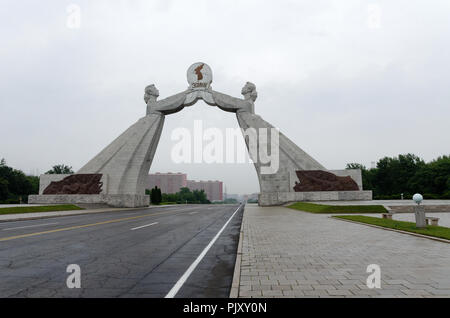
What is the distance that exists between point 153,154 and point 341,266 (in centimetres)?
3814

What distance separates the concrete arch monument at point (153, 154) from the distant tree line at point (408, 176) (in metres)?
25.3

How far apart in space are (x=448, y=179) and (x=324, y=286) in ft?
195

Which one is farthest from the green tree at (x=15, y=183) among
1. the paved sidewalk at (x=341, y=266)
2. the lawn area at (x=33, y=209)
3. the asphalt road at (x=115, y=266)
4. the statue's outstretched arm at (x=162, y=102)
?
the paved sidewalk at (x=341, y=266)

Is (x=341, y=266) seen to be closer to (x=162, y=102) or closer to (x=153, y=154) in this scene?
(x=153, y=154)

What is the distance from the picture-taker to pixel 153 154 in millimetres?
41438

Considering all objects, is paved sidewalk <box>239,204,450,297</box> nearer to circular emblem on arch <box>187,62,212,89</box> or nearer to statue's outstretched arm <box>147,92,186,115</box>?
statue's outstretched arm <box>147,92,186,115</box>

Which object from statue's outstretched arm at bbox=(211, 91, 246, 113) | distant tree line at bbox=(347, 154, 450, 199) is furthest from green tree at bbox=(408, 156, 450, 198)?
statue's outstretched arm at bbox=(211, 91, 246, 113)

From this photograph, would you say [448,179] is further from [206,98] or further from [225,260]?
[225,260]

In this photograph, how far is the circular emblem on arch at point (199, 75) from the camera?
132 feet

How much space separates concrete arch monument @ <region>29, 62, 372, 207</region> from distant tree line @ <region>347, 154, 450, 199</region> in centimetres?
2533

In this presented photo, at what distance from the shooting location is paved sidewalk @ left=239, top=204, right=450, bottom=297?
161 inches

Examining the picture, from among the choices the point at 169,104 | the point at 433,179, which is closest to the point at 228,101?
the point at 169,104
